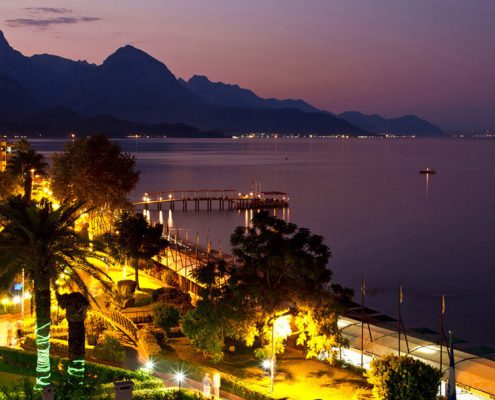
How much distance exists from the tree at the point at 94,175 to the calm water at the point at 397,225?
2165cm

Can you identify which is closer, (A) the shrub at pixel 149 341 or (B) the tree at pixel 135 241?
(A) the shrub at pixel 149 341

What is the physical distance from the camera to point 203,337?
28.4 m

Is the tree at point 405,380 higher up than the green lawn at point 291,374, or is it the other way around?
the tree at point 405,380

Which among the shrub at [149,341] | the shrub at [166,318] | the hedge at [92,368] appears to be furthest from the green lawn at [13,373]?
the shrub at [166,318]

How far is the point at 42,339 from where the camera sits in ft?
72.7

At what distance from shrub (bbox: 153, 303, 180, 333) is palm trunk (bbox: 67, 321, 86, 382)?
31.7 ft

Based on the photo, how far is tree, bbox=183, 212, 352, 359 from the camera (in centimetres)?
2856

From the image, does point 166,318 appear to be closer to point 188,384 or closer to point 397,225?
point 188,384

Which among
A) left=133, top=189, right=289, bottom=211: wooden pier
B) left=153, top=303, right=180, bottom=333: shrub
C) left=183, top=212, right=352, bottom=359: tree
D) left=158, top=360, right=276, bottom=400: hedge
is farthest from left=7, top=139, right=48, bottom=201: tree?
left=158, top=360, right=276, bottom=400: hedge

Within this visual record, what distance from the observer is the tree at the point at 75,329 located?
73.0 feet

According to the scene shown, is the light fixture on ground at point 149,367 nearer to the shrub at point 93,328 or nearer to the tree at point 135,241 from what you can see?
the shrub at point 93,328

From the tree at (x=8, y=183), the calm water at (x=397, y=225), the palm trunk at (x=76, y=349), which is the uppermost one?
the tree at (x=8, y=183)

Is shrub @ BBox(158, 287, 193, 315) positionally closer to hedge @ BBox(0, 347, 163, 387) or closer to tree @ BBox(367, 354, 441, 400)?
hedge @ BBox(0, 347, 163, 387)

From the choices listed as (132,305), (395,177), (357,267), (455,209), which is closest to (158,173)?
(395,177)
